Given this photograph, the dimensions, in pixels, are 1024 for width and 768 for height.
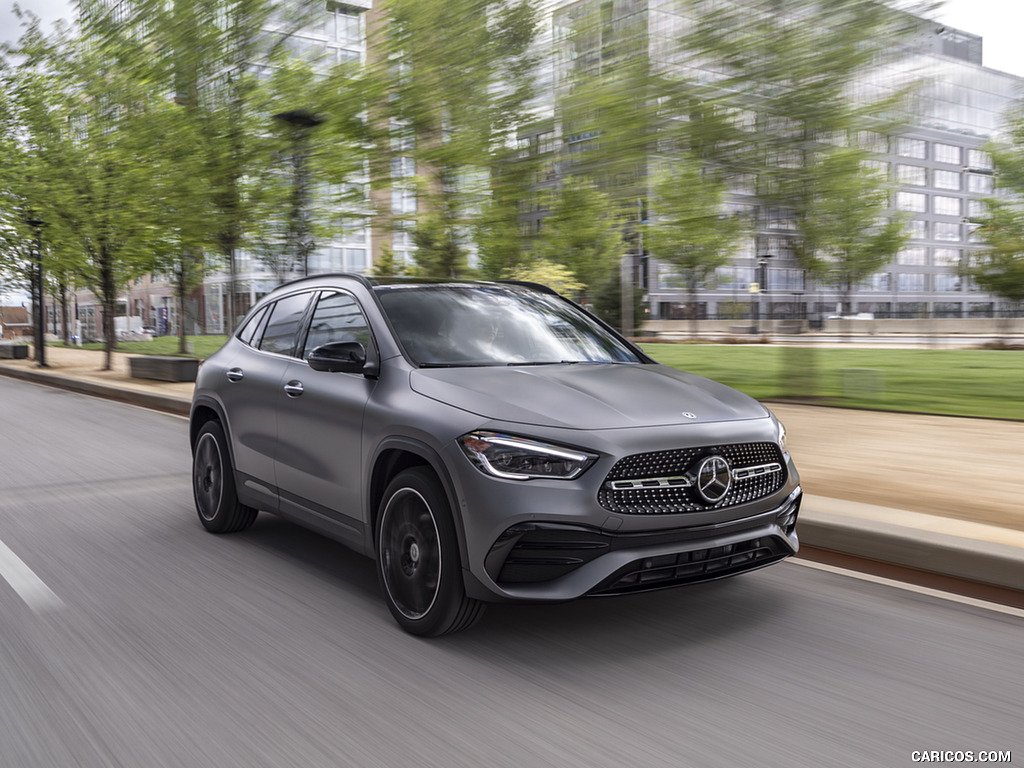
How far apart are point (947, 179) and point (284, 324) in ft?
318

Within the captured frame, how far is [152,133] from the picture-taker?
19250 millimetres

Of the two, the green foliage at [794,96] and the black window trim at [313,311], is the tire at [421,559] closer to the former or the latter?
the black window trim at [313,311]

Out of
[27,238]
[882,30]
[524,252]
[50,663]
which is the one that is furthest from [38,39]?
[50,663]

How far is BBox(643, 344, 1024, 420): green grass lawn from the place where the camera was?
13375 millimetres

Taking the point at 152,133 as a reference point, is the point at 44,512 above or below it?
below

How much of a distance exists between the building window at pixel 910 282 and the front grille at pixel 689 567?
9142 cm

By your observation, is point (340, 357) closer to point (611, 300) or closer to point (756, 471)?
point (756, 471)

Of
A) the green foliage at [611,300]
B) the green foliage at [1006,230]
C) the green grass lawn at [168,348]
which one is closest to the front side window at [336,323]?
the green grass lawn at [168,348]

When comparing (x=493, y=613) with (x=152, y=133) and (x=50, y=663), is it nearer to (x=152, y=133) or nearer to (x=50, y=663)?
(x=50, y=663)

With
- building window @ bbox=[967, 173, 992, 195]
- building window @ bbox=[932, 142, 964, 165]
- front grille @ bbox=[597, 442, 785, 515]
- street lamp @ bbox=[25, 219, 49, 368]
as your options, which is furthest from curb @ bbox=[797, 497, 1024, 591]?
building window @ bbox=[967, 173, 992, 195]

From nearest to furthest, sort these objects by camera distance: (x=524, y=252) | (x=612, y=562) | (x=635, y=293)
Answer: (x=612, y=562)
(x=524, y=252)
(x=635, y=293)

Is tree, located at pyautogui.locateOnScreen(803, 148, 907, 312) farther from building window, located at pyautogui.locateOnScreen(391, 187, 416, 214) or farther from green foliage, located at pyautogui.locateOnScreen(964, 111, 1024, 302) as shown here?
green foliage, located at pyautogui.locateOnScreen(964, 111, 1024, 302)

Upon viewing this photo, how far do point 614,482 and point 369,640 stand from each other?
4.50 feet

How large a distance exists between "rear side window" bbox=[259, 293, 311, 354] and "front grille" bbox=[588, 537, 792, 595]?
2.74 meters
